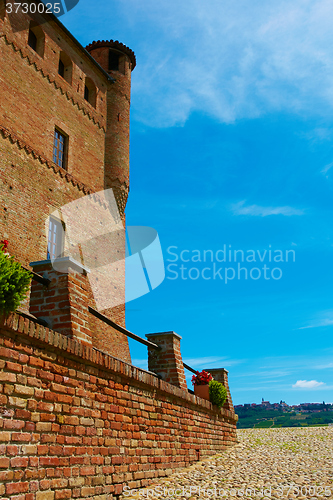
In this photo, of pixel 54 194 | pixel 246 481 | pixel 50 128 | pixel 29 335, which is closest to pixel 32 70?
pixel 50 128

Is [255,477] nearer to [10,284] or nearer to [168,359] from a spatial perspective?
[168,359]

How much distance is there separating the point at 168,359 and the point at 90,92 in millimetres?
14671

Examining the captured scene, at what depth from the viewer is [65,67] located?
57.2 ft

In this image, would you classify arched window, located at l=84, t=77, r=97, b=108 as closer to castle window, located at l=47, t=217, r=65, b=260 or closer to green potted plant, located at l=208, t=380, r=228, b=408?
castle window, located at l=47, t=217, r=65, b=260

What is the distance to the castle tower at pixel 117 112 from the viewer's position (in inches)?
726

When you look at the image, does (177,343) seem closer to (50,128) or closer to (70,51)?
(50,128)

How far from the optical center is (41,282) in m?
5.44

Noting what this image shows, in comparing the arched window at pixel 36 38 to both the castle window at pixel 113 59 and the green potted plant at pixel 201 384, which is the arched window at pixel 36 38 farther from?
the green potted plant at pixel 201 384

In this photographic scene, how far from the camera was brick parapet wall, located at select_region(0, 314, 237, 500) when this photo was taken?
3.99m

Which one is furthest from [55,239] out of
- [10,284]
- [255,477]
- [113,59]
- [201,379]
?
[113,59]

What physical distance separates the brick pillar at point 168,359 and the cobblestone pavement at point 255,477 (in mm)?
1669


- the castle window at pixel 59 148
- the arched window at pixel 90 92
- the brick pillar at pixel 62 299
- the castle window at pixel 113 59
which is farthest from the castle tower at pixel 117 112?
the brick pillar at pixel 62 299

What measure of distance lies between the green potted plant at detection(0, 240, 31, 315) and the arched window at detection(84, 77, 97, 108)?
15662 millimetres

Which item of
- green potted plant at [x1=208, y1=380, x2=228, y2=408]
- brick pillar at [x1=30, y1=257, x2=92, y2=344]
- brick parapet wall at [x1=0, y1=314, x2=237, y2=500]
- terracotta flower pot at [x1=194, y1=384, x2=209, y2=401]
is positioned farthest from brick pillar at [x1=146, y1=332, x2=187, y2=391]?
brick pillar at [x1=30, y1=257, x2=92, y2=344]
